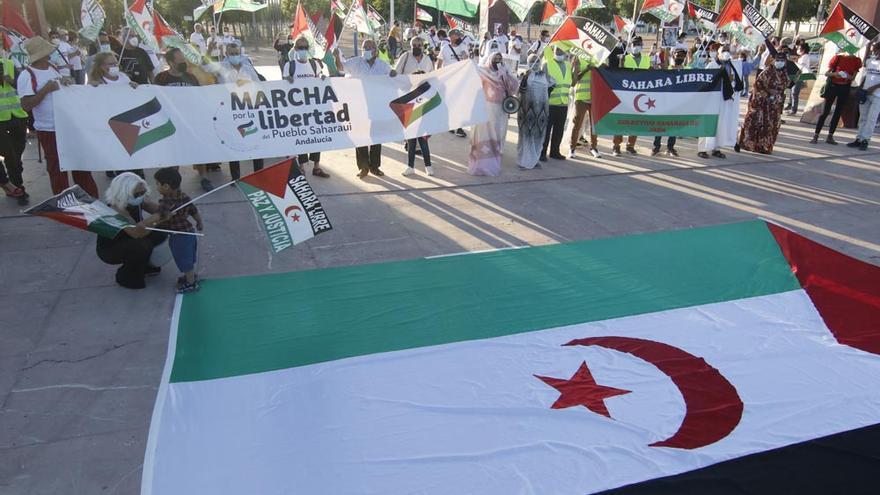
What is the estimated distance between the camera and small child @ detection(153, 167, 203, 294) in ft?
17.7

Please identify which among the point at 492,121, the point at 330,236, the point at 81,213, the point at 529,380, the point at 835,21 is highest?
the point at 835,21

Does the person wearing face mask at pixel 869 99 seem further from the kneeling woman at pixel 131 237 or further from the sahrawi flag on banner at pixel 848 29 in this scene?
the kneeling woman at pixel 131 237

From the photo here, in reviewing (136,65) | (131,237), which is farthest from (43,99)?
(136,65)

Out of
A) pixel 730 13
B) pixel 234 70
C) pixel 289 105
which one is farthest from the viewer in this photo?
pixel 730 13

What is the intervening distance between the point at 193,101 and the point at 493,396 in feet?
17.2

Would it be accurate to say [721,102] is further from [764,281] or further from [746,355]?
[746,355]

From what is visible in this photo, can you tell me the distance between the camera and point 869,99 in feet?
37.0

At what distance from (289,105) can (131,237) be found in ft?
8.90

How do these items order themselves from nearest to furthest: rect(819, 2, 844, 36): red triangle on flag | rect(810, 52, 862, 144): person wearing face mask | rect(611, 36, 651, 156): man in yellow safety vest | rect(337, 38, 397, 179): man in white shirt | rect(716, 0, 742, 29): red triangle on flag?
rect(337, 38, 397, 179): man in white shirt
rect(611, 36, 651, 156): man in yellow safety vest
rect(819, 2, 844, 36): red triangle on flag
rect(810, 52, 862, 144): person wearing face mask
rect(716, 0, 742, 29): red triangle on flag

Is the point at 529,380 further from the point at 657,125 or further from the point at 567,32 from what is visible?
the point at 567,32

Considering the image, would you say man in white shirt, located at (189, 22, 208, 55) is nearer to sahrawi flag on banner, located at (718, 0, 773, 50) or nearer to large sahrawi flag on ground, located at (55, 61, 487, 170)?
large sahrawi flag on ground, located at (55, 61, 487, 170)

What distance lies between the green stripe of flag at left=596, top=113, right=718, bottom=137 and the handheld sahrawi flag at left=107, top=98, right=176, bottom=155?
6141 mm

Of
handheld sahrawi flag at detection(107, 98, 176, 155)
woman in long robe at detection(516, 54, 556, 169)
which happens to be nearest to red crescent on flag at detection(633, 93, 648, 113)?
woman in long robe at detection(516, 54, 556, 169)

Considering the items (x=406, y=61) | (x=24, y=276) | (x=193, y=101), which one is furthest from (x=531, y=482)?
(x=406, y=61)
